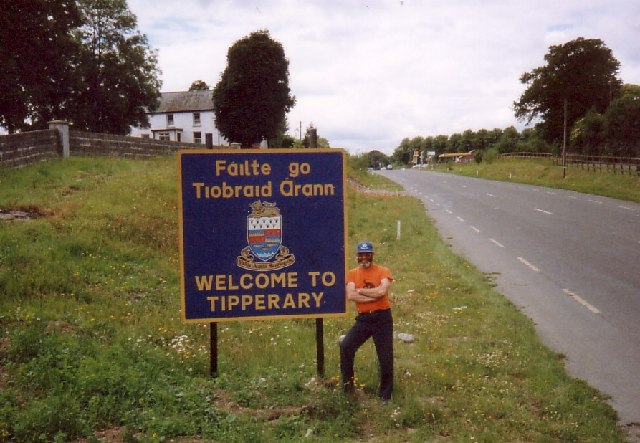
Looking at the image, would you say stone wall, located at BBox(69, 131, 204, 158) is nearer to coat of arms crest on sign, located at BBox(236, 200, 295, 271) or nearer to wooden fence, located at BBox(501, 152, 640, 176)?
coat of arms crest on sign, located at BBox(236, 200, 295, 271)

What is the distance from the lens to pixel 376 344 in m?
6.46

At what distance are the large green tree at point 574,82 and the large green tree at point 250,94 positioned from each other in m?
32.4

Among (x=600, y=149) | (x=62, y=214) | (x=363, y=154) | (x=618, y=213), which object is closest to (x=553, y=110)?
(x=600, y=149)

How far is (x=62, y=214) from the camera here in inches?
537

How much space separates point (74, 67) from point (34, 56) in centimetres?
834

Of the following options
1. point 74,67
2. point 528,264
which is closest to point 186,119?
point 74,67

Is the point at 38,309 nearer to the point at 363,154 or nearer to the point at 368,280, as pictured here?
the point at 368,280

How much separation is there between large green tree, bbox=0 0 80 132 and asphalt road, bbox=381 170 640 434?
28822 millimetres

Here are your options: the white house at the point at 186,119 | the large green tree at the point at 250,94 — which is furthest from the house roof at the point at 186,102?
the large green tree at the point at 250,94

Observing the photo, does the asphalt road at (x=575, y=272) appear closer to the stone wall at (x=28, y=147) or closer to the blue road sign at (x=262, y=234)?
the blue road sign at (x=262, y=234)

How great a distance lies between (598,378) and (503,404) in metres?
1.97

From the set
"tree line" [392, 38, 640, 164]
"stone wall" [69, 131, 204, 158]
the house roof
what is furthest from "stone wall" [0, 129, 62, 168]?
the house roof

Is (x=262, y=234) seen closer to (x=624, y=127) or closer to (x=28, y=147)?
(x=28, y=147)

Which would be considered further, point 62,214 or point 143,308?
point 62,214
